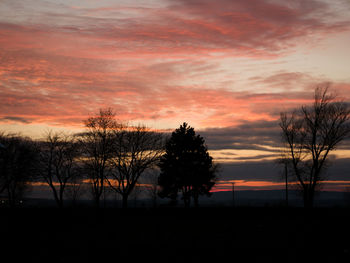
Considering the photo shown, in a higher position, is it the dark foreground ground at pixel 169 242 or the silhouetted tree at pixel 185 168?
the silhouetted tree at pixel 185 168

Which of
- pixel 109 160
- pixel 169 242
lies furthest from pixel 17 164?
pixel 169 242

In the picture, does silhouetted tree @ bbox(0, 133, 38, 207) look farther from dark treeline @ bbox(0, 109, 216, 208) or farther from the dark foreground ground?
the dark foreground ground

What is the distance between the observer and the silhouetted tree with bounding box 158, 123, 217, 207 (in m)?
70.6

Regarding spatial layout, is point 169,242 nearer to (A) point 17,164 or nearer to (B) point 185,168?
(B) point 185,168

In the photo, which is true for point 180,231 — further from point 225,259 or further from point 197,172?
point 197,172

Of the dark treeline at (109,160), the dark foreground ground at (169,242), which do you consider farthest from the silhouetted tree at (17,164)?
the dark foreground ground at (169,242)

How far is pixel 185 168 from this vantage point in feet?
232

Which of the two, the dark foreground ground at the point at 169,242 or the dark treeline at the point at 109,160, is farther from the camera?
the dark treeline at the point at 109,160

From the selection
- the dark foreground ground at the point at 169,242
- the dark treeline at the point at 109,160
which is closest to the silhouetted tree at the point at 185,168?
the dark treeline at the point at 109,160

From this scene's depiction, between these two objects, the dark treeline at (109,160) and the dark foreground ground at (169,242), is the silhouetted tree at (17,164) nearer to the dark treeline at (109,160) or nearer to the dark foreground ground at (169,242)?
the dark treeline at (109,160)

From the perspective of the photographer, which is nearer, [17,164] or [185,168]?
[17,164]

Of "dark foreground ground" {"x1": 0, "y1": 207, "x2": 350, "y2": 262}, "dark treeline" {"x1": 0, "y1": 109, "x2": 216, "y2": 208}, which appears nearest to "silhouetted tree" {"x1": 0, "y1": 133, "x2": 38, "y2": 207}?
"dark treeline" {"x1": 0, "y1": 109, "x2": 216, "y2": 208}

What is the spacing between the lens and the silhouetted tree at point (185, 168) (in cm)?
7062

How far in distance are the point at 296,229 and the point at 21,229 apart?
17707mm
